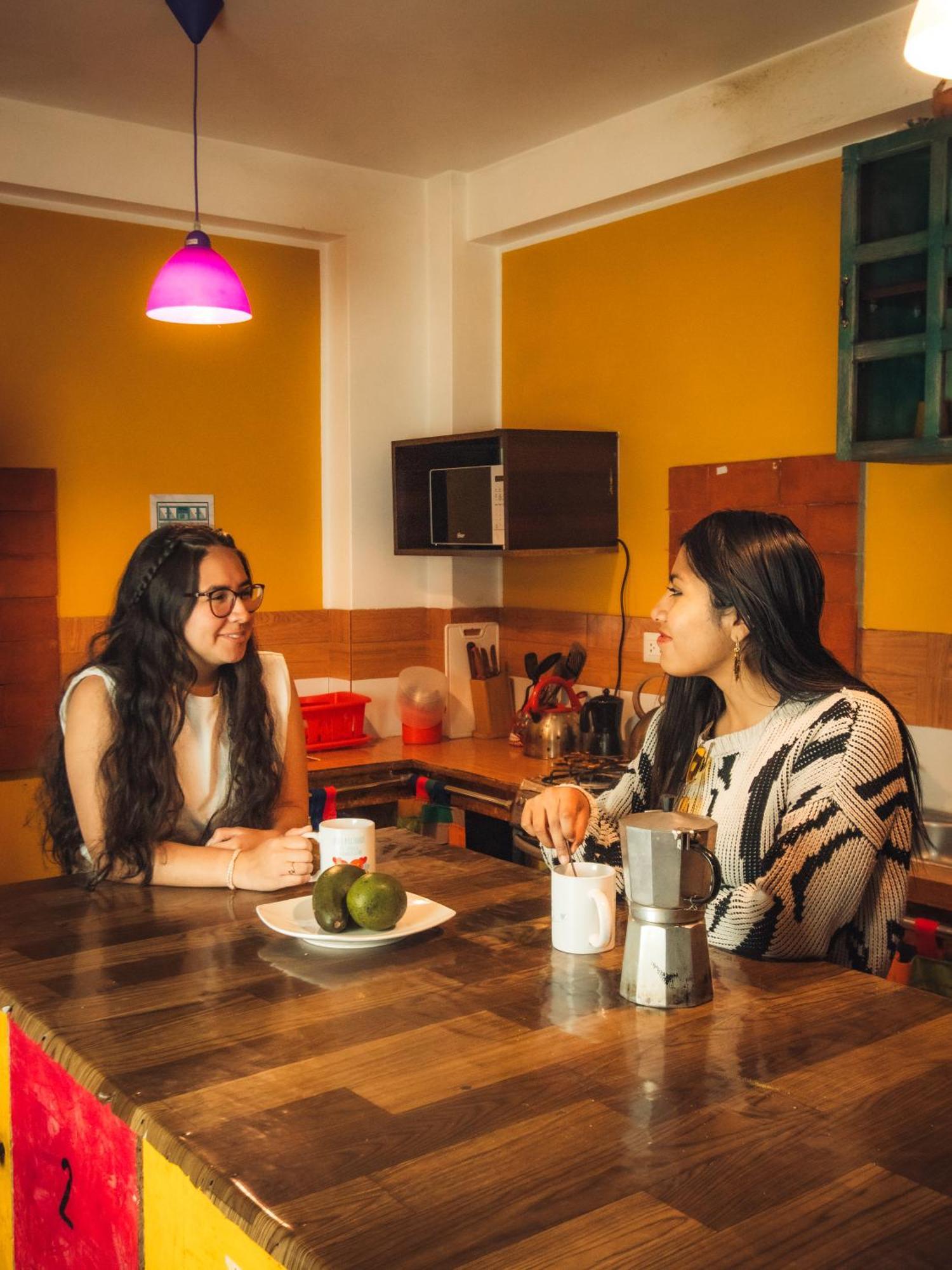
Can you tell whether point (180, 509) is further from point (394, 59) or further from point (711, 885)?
point (711, 885)

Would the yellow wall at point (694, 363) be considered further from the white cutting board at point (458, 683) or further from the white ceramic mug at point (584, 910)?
the white ceramic mug at point (584, 910)

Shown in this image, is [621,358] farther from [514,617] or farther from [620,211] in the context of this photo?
[514,617]

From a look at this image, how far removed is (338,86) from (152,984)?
2833mm

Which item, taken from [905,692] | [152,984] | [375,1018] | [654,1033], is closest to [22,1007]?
[152,984]

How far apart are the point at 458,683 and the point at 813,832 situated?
2.75m

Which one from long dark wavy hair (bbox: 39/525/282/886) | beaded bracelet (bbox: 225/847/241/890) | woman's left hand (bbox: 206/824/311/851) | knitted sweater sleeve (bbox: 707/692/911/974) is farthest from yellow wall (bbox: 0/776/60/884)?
knitted sweater sleeve (bbox: 707/692/911/974)

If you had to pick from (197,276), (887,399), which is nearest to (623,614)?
(887,399)

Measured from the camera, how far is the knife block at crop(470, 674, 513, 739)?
444 centimetres

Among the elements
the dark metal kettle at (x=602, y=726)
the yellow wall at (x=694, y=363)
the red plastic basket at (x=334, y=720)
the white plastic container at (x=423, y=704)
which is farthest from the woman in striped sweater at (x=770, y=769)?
the white plastic container at (x=423, y=704)

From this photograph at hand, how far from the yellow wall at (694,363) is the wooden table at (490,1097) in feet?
6.00

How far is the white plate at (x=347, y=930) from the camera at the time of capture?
1717 millimetres

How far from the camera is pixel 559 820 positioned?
2027mm

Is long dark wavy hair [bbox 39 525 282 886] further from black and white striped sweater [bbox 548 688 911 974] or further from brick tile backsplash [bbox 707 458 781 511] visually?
brick tile backsplash [bbox 707 458 781 511]

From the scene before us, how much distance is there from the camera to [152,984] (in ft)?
5.21
